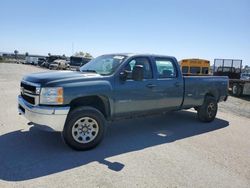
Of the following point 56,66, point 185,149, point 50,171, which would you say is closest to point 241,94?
point 185,149

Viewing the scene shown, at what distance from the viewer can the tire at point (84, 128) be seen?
14.9ft

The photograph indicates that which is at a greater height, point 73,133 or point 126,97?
point 126,97

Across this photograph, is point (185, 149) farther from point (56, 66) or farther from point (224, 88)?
point (56, 66)

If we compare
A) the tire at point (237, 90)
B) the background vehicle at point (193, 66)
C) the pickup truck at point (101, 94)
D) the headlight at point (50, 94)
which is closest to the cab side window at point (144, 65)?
the pickup truck at point (101, 94)

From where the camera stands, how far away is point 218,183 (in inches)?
145

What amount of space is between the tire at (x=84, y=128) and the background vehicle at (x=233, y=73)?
520 inches

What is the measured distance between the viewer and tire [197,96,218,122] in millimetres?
7270

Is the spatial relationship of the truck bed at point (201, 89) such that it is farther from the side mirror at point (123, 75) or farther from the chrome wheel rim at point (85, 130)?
the chrome wheel rim at point (85, 130)

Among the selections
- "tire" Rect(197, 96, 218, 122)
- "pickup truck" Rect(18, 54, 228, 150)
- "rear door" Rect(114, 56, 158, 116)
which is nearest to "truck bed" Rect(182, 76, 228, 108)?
"pickup truck" Rect(18, 54, 228, 150)

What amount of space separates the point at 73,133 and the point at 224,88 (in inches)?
212

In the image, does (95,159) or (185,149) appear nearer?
(95,159)

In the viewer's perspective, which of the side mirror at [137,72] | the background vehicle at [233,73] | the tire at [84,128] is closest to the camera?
the tire at [84,128]

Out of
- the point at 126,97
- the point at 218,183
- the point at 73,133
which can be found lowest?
the point at 218,183

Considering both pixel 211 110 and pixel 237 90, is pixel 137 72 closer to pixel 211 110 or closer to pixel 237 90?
pixel 211 110
